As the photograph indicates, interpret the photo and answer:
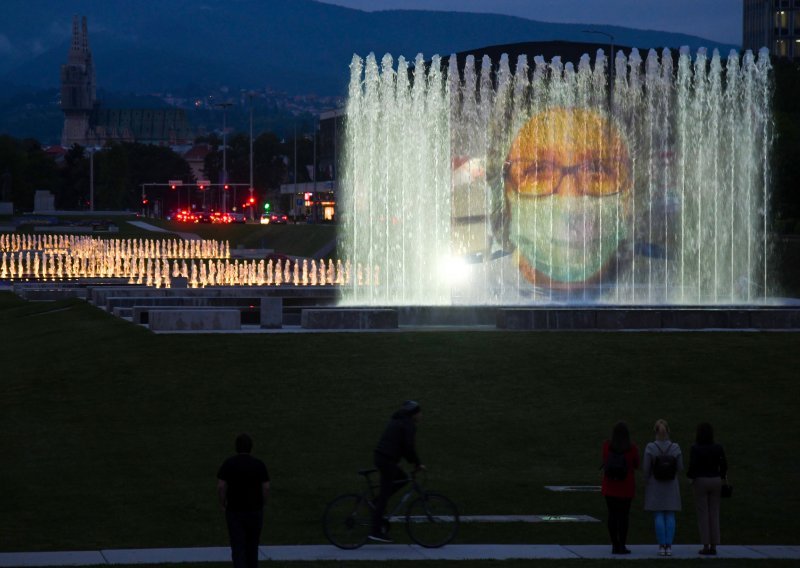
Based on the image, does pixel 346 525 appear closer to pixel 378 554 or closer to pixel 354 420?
pixel 378 554

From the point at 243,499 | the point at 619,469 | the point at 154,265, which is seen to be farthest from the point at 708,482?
the point at 154,265

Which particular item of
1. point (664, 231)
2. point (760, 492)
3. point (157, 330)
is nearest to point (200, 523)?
point (760, 492)

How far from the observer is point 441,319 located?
3178 centimetres

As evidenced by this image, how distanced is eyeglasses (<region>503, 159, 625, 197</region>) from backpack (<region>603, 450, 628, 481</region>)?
31.8m

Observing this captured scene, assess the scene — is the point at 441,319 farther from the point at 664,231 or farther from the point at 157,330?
the point at 664,231

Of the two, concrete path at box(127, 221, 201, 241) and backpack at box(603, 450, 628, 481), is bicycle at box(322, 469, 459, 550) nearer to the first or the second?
backpack at box(603, 450, 628, 481)

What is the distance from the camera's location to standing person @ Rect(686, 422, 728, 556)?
14.3 meters

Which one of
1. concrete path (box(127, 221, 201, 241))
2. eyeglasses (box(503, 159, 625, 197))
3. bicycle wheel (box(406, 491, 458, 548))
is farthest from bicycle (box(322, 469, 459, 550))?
concrete path (box(127, 221, 201, 241))

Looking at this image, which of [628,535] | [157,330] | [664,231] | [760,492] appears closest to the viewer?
[628,535]

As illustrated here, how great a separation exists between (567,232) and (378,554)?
35.4 m

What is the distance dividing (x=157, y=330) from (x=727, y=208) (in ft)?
62.9

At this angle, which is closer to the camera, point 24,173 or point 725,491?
point 725,491

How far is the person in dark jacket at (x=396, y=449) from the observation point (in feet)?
46.7

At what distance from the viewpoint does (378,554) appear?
14.3m
